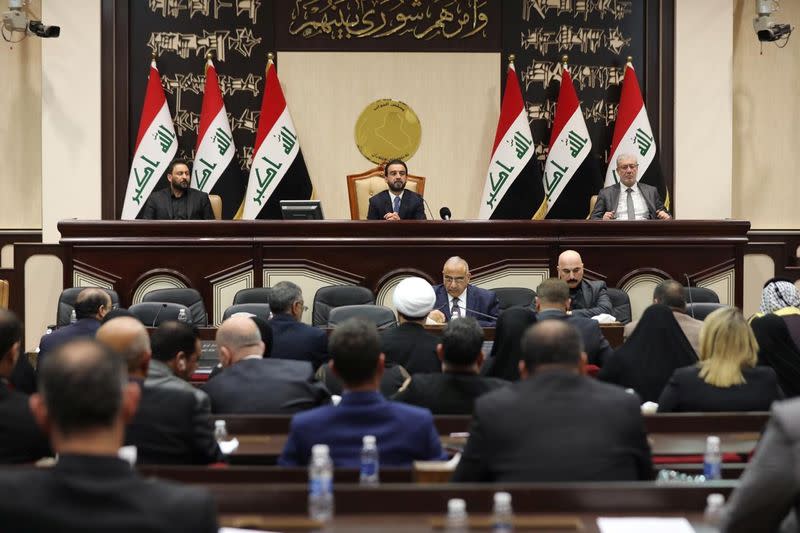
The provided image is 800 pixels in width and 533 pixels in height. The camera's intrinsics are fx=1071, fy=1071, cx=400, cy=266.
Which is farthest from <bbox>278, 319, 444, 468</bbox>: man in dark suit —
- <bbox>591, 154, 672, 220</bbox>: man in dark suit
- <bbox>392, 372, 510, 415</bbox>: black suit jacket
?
<bbox>591, 154, 672, 220</bbox>: man in dark suit

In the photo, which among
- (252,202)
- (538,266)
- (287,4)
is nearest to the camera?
(538,266)

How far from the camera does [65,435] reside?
1923 millimetres

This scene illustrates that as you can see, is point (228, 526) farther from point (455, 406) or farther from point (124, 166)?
point (124, 166)

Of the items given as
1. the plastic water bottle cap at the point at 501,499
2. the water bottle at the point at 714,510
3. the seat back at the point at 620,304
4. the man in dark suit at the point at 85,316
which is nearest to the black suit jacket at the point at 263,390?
the man in dark suit at the point at 85,316

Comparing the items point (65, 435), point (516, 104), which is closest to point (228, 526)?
point (65, 435)

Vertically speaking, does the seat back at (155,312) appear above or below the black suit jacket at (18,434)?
above

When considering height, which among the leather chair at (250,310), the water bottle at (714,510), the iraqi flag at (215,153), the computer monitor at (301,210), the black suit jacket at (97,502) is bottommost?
the water bottle at (714,510)

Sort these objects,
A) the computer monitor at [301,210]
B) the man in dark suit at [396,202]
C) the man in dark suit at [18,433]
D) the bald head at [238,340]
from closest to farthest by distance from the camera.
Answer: the man in dark suit at [18,433]
the bald head at [238,340]
the computer monitor at [301,210]
the man in dark suit at [396,202]

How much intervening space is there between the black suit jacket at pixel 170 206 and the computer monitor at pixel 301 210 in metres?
0.84

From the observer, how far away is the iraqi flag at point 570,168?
32.9 ft

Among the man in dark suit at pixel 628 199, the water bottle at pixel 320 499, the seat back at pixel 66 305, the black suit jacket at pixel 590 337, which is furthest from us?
the man in dark suit at pixel 628 199

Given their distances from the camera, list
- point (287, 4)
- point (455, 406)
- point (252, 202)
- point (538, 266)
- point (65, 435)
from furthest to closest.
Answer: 1. point (287, 4)
2. point (252, 202)
3. point (538, 266)
4. point (455, 406)
5. point (65, 435)

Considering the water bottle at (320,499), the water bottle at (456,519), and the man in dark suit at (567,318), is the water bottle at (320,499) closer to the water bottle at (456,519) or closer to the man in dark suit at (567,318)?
the water bottle at (456,519)

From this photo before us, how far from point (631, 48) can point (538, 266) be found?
3.43 metres
